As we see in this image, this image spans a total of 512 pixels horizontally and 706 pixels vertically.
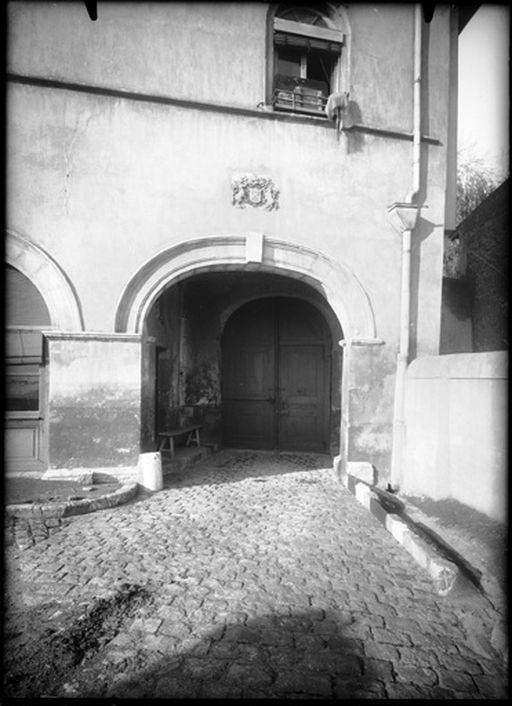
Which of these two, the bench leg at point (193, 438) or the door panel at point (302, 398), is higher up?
the door panel at point (302, 398)

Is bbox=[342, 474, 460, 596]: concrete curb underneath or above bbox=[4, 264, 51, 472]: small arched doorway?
underneath

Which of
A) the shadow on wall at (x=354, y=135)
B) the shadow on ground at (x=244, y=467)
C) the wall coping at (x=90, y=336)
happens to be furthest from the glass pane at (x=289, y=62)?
the shadow on ground at (x=244, y=467)

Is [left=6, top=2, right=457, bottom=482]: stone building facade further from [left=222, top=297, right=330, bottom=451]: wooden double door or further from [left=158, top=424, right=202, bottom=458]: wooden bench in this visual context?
[left=222, top=297, right=330, bottom=451]: wooden double door

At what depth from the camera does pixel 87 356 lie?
570 centimetres

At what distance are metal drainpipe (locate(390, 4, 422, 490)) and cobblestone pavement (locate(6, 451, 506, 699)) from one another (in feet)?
4.68

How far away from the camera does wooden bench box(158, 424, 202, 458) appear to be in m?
7.50

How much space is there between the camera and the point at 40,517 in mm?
4562

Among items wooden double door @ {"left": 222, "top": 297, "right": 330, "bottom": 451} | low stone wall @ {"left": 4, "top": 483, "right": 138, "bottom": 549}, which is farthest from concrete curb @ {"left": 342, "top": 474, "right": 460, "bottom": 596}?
wooden double door @ {"left": 222, "top": 297, "right": 330, "bottom": 451}

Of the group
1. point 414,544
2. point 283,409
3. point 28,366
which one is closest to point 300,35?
point 28,366

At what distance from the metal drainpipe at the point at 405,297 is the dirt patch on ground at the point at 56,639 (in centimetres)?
423

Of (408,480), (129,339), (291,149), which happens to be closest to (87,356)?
(129,339)

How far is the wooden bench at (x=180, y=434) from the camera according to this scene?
24.6 ft

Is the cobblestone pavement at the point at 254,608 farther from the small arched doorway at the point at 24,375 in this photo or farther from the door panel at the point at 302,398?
the door panel at the point at 302,398

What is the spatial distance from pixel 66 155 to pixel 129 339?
2639 mm
